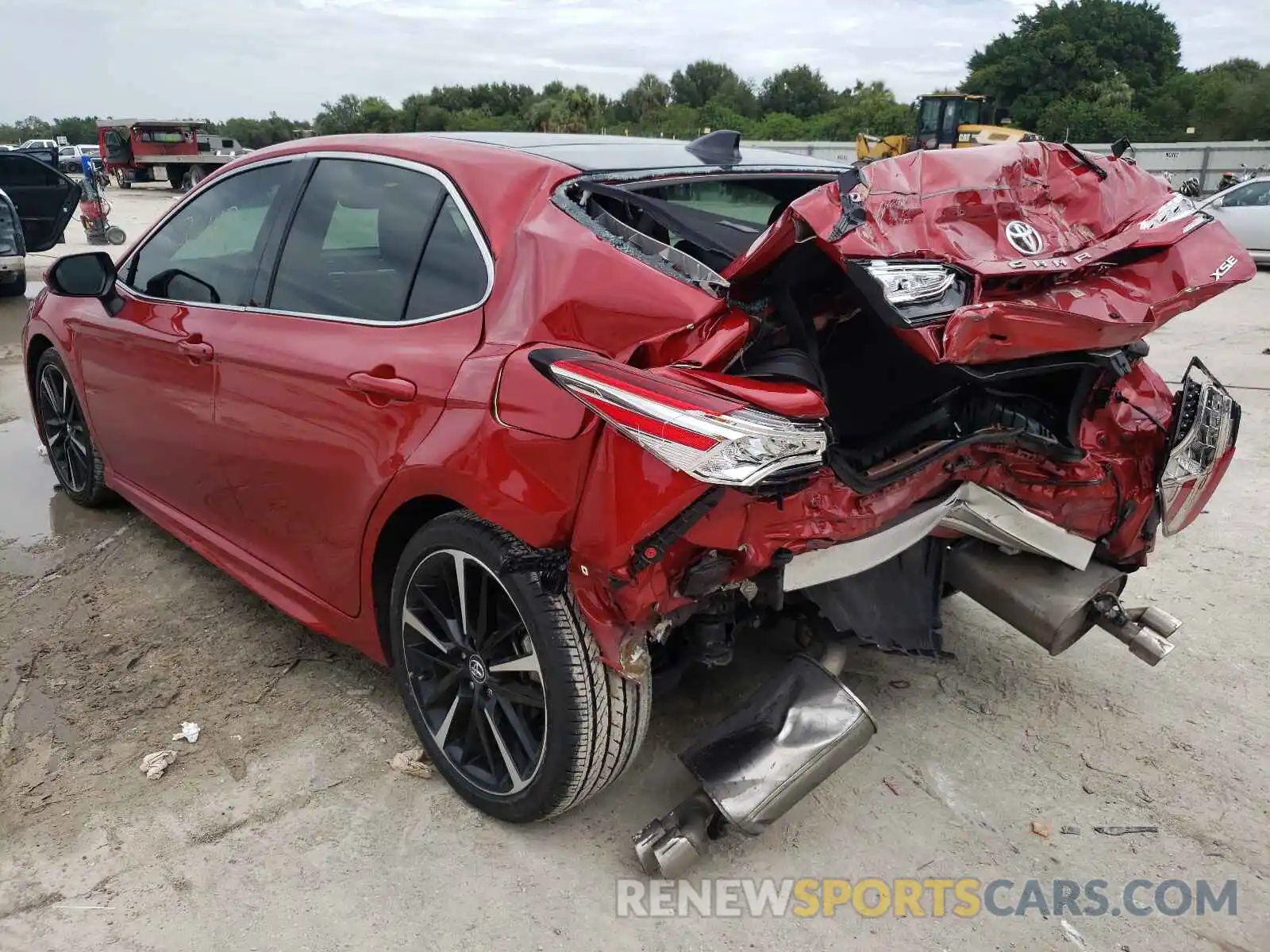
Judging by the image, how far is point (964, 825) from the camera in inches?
98.3

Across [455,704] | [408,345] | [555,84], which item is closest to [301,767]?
[455,704]

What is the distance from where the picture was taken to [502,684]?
7.94 feet

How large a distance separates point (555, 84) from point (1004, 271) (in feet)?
246

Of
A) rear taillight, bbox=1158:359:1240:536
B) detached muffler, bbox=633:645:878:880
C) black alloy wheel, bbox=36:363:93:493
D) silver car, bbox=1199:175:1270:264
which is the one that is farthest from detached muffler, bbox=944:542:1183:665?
silver car, bbox=1199:175:1270:264

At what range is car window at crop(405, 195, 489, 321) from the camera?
2383 millimetres

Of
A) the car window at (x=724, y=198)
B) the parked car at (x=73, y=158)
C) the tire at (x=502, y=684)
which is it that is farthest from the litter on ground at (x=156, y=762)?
the parked car at (x=73, y=158)

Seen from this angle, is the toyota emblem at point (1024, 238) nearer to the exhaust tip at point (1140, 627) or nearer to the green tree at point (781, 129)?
the exhaust tip at point (1140, 627)

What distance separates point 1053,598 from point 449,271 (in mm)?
1946

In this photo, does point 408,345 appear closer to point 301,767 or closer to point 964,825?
point 301,767

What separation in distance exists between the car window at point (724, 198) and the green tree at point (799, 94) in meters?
70.3

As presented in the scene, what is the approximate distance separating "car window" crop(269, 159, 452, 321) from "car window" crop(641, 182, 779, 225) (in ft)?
2.11

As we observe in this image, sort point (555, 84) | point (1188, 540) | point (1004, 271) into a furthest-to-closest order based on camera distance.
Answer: point (555, 84) → point (1188, 540) → point (1004, 271)

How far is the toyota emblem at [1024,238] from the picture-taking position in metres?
2.04

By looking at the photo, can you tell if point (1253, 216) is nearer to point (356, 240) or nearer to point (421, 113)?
point (356, 240)
